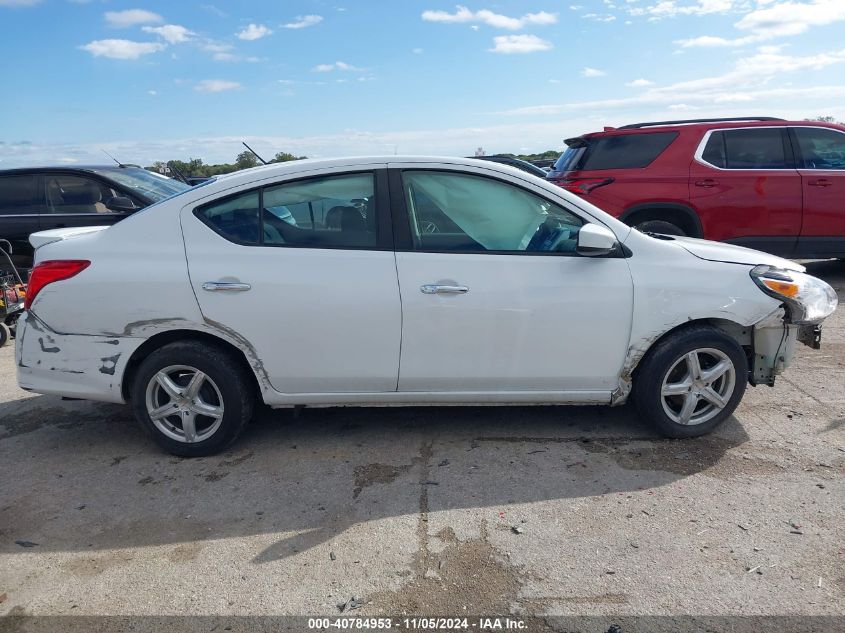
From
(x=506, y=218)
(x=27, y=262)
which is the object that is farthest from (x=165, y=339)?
(x=27, y=262)

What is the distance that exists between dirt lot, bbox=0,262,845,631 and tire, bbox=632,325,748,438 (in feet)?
0.49

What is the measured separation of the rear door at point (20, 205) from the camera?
7609 mm

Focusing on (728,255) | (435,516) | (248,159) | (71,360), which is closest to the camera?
(435,516)

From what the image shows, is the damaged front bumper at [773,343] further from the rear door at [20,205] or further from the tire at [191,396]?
the rear door at [20,205]

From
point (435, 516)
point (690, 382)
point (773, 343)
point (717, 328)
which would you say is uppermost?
point (717, 328)

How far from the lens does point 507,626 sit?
2535mm

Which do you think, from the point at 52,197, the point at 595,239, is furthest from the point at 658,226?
the point at 52,197

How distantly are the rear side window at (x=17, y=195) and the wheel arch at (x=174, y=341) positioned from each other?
16.1ft

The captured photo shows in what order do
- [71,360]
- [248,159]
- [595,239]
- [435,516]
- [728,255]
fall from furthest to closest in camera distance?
[248,159]
[728,255]
[71,360]
[595,239]
[435,516]

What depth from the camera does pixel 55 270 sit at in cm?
376

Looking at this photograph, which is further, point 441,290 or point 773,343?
point 773,343

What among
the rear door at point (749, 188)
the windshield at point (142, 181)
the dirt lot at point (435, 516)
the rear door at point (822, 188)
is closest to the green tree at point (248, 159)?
the windshield at point (142, 181)

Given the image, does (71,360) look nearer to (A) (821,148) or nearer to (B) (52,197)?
(B) (52,197)

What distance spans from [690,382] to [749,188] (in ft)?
15.3
